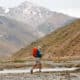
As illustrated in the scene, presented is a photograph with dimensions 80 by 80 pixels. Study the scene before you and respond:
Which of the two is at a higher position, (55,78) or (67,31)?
(67,31)

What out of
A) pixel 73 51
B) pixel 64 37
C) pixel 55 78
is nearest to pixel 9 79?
pixel 55 78

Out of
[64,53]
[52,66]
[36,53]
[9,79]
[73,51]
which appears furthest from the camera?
[64,53]

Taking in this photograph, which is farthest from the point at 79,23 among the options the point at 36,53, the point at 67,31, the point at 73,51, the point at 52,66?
the point at 36,53

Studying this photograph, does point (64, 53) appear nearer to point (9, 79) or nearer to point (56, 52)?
point (56, 52)

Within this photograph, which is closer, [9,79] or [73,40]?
[9,79]

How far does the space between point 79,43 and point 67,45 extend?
16.3 ft

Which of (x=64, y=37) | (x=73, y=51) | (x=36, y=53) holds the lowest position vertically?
(x=36, y=53)

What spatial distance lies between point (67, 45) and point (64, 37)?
1932 centimetres

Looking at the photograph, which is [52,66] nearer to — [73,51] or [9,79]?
[9,79]

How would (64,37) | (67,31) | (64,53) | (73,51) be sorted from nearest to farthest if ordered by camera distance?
(73,51)
(64,53)
(64,37)
(67,31)

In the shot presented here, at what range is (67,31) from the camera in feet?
393

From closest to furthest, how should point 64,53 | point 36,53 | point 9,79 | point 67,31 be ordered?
point 9,79, point 36,53, point 64,53, point 67,31

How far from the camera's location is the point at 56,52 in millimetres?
93062

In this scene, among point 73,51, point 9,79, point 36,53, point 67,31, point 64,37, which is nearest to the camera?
point 9,79
